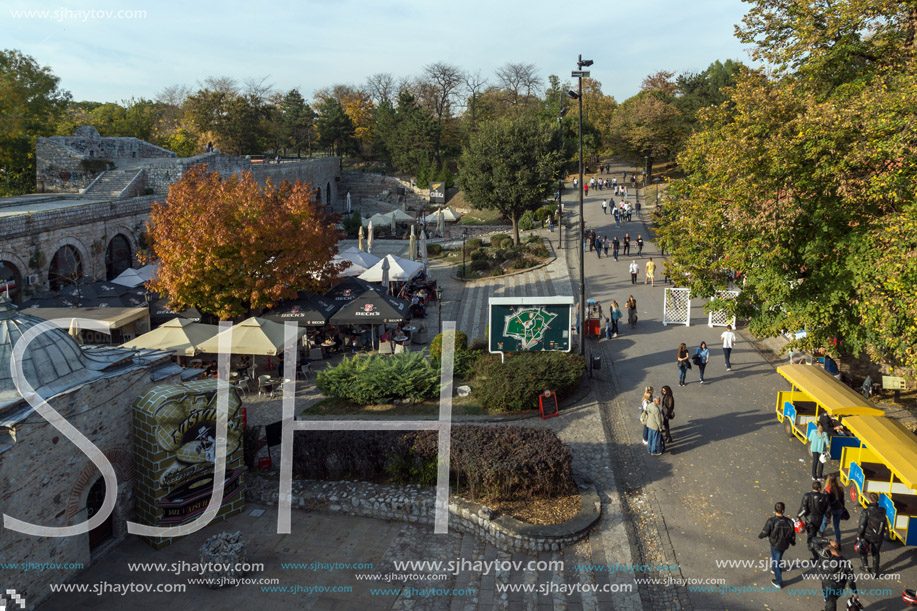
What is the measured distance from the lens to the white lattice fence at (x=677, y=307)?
835 inches

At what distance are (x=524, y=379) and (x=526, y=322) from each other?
236cm

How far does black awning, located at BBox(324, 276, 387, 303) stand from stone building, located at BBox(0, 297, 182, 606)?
936 centimetres

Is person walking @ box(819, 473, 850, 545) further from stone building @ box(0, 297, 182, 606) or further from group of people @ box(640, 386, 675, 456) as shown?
stone building @ box(0, 297, 182, 606)

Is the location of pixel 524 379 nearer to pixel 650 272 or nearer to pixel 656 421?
pixel 656 421

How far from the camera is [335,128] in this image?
65.8m

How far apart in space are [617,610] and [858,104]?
9.83 m

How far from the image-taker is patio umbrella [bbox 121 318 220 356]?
1597 centimetres

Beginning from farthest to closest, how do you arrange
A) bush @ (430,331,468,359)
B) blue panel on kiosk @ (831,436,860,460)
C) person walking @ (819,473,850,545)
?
bush @ (430,331,468,359) → blue panel on kiosk @ (831,436,860,460) → person walking @ (819,473,850,545)

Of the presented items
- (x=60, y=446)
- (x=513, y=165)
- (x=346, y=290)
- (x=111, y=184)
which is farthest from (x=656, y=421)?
(x=111, y=184)

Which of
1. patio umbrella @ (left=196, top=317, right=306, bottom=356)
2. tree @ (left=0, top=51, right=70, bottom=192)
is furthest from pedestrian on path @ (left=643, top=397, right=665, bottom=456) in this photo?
tree @ (left=0, top=51, right=70, bottom=192)

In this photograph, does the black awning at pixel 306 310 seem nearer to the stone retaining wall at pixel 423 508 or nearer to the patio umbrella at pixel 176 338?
the patio umbrella at pixel 176 338

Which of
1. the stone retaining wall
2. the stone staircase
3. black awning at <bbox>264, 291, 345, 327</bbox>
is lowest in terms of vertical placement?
the stone retaining wall

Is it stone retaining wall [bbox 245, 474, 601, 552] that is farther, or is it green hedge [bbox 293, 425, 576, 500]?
green hedge [bbox 293, 425, 576, 500]

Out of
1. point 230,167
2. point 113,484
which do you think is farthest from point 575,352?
point 230,167
